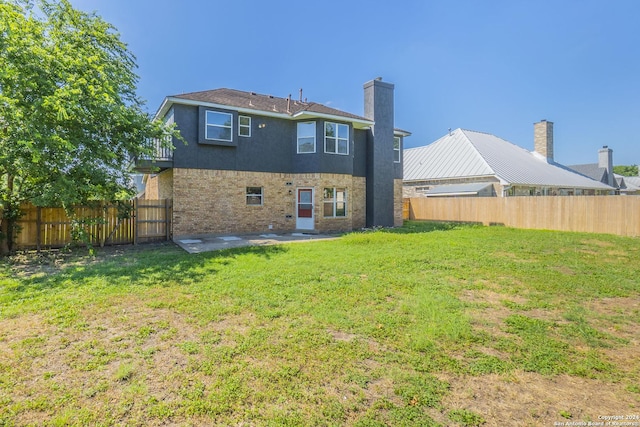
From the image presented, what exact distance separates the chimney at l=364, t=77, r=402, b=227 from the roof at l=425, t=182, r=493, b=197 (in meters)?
7.07

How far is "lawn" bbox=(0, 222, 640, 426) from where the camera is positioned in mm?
2867

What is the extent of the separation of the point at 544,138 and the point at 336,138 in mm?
24053

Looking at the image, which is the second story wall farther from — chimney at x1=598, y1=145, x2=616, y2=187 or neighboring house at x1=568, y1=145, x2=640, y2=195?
chimney at x1=598, y1=145, x2=616, y2=187

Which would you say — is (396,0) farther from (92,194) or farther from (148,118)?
(92,194)

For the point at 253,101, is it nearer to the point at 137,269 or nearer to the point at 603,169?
the point at 137,269

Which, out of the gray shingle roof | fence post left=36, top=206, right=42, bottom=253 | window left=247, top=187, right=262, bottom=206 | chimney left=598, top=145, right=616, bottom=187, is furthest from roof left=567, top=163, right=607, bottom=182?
fence post left=36, top=206, right=42, bottom=253

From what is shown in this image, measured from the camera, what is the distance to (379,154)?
1833cm

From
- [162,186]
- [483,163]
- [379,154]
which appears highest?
[483,163]

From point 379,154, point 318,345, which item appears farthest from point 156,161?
point 318,345

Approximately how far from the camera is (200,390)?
10.1 feet

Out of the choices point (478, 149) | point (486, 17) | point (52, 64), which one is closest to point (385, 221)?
point (486, 17)

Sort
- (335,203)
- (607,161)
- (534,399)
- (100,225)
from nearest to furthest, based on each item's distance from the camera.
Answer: (534,399)
(100,225)
(335,203)
(607,161)

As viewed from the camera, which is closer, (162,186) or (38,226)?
(38,226)

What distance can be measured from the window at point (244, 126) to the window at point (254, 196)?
268cm
